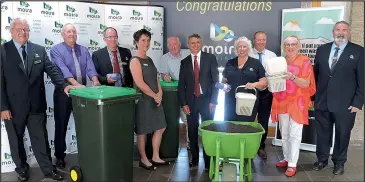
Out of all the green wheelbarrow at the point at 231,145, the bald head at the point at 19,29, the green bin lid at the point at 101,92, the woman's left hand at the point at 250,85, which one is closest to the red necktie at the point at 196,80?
the woman's left hand at the point at 250,85

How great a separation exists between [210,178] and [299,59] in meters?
1.70

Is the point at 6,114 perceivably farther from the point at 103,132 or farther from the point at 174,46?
the point at 174,46

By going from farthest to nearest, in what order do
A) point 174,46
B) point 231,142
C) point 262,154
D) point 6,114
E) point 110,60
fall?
point 174,46 < point 262,154 < point 110,60 < point 6,114 < point 231,142

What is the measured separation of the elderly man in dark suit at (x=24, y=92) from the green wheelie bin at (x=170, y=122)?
1223 mm

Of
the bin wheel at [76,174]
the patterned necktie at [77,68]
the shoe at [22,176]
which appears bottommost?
the shoe at [22,176]

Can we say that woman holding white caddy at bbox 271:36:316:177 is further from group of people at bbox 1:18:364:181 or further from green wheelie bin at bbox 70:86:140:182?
green wheelie bin at bbox 70:86:140:182

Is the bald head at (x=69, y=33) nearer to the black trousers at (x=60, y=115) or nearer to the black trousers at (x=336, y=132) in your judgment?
the black trousers at (x=60, y=115)

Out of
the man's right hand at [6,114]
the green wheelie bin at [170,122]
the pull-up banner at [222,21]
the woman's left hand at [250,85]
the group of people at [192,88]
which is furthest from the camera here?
the pull-up banner at [222,21]

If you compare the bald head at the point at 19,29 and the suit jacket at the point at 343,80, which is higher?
the bald head at the point at 19,29

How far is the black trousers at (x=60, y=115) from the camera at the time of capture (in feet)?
12.6

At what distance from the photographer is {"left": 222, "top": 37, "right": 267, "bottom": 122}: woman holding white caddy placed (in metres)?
3.74

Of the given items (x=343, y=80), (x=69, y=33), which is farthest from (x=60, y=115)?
(x=343, y=80)

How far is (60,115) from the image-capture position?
3.91 metres

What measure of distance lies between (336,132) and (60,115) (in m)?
3.41
